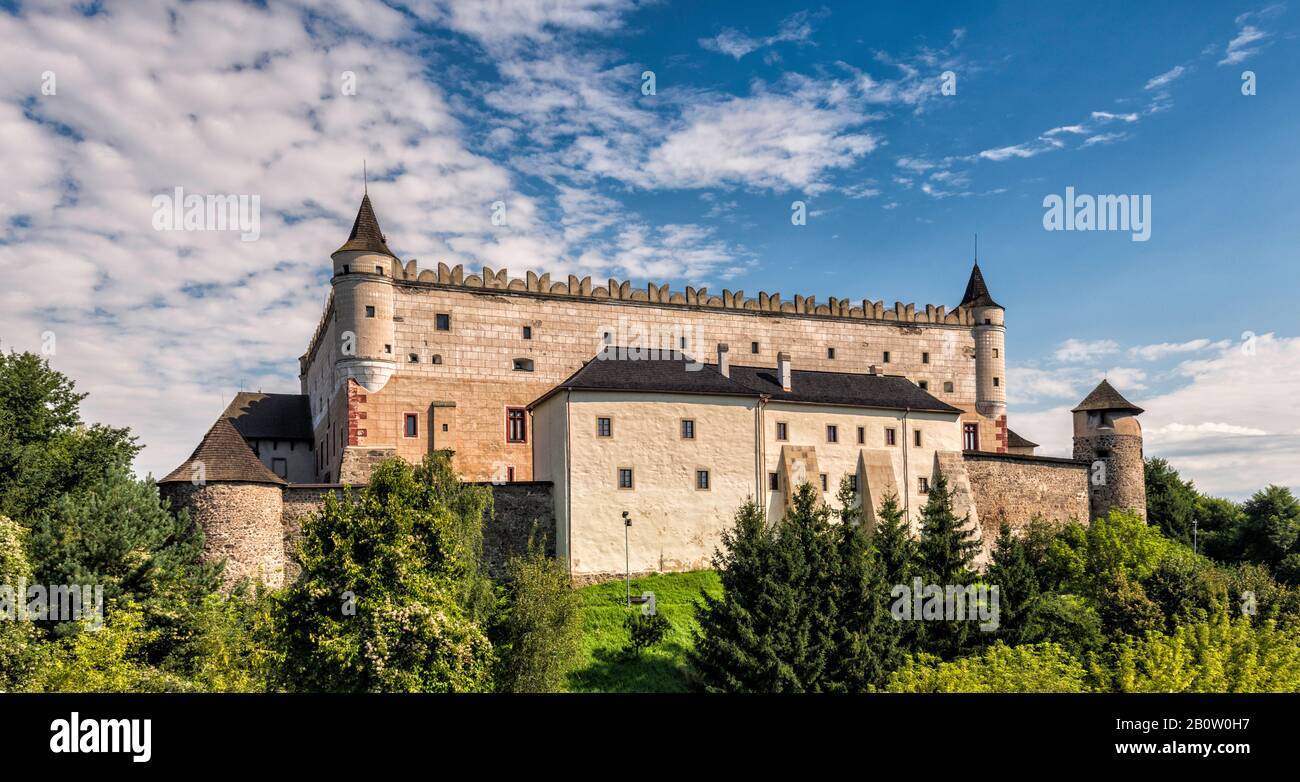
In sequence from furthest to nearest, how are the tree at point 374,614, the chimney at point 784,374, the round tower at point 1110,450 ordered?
the round tower at point 1110,450
the chimney at point 784,374
the tree at point 374,614

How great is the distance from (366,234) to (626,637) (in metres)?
27.8

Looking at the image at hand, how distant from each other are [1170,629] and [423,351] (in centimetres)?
3689

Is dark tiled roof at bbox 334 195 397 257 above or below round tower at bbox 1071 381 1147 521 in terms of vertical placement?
above

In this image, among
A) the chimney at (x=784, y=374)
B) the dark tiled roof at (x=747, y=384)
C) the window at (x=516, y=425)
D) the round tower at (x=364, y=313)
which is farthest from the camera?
the window at (x=516, y=425)

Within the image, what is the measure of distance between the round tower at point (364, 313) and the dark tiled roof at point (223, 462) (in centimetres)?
1206

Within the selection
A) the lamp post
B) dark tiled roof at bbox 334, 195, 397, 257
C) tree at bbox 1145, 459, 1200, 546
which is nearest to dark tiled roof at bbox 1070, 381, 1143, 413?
tree at bbox 1145, 459, 1200, 546

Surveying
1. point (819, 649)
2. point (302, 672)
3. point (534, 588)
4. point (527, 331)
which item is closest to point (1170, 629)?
point (819, 649)

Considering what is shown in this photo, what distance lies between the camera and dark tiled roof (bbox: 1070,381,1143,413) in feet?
192

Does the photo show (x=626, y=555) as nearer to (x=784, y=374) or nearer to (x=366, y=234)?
(x=784, y=374)

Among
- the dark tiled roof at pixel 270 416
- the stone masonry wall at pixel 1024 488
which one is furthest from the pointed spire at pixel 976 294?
the dark tiled roof at pixel 270 416

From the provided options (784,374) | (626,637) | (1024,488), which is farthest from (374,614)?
(1024,488)

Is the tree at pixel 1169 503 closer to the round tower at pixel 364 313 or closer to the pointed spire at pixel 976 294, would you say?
the pointed spire at pixel 976 294

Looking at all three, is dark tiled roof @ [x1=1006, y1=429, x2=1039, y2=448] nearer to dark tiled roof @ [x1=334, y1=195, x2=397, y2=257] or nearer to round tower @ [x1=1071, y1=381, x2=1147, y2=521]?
round tower @ [x1=1071, y1=381, x2=1147, y2=521]

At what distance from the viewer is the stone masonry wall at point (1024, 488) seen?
2060 inches
